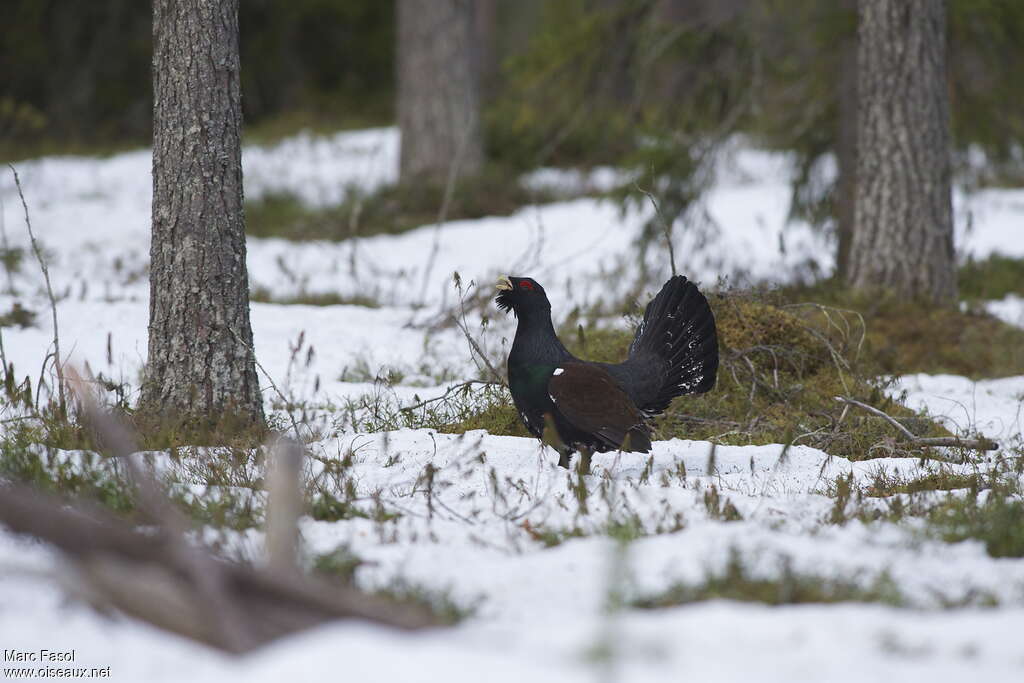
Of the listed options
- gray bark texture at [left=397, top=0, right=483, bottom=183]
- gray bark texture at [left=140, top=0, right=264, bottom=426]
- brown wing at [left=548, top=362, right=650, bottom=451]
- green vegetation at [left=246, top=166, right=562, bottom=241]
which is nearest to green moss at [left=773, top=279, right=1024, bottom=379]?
brown wing at [left=548, top=362, right=650, bottom=451]

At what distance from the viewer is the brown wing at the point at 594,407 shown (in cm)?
483

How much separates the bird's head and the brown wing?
0.34 meters

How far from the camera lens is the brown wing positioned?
4.83 m

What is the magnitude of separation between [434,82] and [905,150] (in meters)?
6.61

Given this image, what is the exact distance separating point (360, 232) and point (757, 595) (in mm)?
9460

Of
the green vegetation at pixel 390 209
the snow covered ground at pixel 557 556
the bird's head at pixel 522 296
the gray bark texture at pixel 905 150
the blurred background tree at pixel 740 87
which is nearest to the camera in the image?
the snow covered ground at pixel 557 556

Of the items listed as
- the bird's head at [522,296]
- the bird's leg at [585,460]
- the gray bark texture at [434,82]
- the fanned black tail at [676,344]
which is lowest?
the bird's leg at [585,460]

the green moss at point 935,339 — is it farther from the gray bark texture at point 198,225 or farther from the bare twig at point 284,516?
the bare twig at point 284,516

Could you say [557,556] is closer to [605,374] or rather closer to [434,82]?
[605,374]

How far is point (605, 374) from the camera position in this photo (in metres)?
5.07

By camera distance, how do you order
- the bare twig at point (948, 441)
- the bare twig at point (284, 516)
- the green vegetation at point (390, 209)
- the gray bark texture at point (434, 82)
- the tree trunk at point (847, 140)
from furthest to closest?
1. the gray bark texture at point (434, 82)
2. the green vegetation at point (390, 209)
3. the tree trunk at point (847, 140)
4. the bare twig at point (948, 441)
5. the bare twig at point (284, 516)

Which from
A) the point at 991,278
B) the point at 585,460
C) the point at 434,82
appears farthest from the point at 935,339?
the point at 434,82

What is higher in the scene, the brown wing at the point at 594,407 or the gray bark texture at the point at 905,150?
the gray bark texture at the point at 905,150

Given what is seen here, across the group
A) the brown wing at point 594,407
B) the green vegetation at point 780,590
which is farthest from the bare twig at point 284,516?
the brown wing at point 594,407
